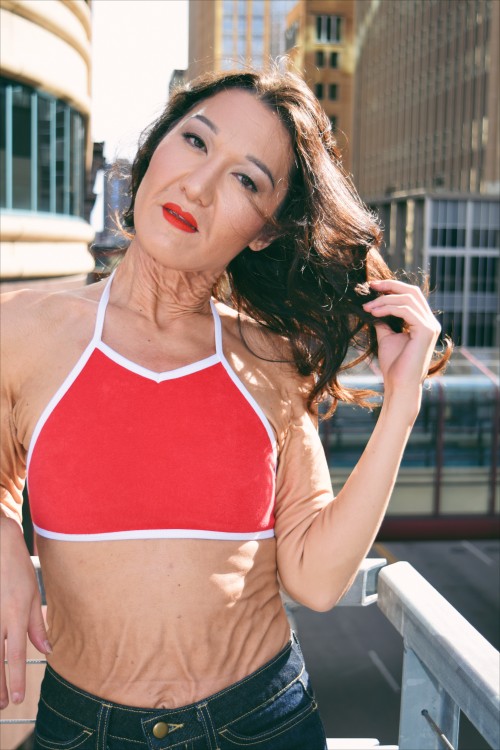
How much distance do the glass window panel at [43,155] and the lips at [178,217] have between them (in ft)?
32.1

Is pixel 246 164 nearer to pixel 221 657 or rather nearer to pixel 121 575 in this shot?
pixel 121 575

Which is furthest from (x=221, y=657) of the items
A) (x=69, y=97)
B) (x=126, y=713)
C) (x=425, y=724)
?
→ (x=69, y=97)

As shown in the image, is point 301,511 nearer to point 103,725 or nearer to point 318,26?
point 103,725

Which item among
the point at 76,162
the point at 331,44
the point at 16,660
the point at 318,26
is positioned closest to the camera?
the point at 16,660

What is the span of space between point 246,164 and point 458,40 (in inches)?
3182

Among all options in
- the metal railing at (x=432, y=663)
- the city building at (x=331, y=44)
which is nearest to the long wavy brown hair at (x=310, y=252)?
the metal railing at (x=432, y=663)

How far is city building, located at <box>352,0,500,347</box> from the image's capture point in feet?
218

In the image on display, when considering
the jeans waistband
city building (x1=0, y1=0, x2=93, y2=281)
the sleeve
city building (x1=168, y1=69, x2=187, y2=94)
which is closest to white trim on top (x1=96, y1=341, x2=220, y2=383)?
the sleeve

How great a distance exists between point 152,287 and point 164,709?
0.93 metres

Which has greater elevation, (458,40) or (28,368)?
(458,40)

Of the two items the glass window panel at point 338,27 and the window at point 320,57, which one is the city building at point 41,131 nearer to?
the window at point 320,57

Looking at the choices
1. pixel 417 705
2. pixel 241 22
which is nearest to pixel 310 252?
pixel 417 705

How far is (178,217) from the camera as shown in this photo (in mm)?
2068

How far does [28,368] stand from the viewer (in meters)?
1.98
